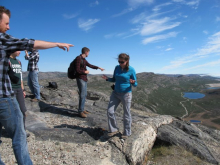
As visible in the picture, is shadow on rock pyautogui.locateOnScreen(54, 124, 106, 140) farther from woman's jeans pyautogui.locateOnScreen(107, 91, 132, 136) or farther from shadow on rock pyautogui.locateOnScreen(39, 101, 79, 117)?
shadow on rock pyautogui.locateOnScreen(39, 101, 79, 117)

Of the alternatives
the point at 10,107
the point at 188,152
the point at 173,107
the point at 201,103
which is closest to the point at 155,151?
the point at 188,152

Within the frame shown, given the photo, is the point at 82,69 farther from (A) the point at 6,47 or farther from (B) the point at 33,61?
(A) the point at 6,47

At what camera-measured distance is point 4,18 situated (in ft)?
10.1

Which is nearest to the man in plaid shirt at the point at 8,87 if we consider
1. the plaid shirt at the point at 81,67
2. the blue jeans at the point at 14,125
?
the blue jeans at the point at 14,125

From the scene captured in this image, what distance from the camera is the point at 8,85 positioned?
10.5 feet

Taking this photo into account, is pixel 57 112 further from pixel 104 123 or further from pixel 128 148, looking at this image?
pixel 128 148

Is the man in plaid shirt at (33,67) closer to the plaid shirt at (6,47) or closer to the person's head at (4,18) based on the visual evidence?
the person's head at (4,18)

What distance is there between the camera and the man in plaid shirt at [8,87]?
2.98 meters

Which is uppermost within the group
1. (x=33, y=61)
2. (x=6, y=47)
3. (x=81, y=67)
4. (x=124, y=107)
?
(x=33, y=61)

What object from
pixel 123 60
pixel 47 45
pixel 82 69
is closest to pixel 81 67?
pixel 82 69

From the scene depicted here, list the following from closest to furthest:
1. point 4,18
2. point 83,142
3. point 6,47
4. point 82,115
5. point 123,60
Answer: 1. point 6,47
2. point 4,18
3. point 123,60
4. point 83,142
5. point 82,115

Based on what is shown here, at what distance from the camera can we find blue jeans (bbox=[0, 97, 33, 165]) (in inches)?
123

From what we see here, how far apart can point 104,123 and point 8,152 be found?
15.3 feet

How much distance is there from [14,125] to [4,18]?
2101mm
